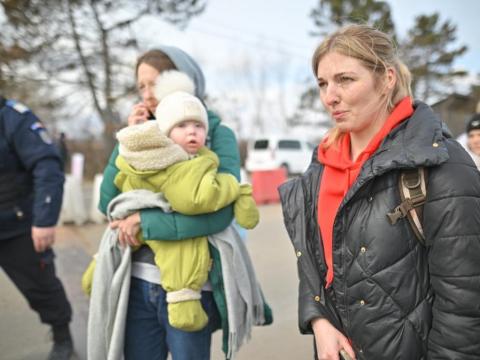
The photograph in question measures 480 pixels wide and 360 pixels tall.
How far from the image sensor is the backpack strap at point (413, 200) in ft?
3.96

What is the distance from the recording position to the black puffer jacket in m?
1.14

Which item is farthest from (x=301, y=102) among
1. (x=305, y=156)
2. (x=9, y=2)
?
(x=9, y=2)

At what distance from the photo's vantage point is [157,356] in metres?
1.86

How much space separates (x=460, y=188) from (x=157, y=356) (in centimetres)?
146

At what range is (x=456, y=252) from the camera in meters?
1.14

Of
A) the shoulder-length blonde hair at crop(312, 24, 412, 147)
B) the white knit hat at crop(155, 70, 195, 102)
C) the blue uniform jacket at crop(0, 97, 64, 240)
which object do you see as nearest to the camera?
the shoulder-length blonde hair at crop(312, 24, 412, 147)

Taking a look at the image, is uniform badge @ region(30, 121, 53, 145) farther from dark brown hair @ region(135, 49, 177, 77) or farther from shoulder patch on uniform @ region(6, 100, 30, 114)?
dark brown hair @ region(135, 49, 177, 77)

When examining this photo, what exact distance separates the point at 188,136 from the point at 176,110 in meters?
0.12

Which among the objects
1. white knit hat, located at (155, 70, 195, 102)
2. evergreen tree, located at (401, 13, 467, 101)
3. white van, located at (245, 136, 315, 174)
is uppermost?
evergreen tree, located at (401, 13, 467, 101)

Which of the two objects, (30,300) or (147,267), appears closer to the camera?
(147,267)

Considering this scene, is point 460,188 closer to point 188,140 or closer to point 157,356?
point 188,140

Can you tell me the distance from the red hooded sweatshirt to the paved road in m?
1.79

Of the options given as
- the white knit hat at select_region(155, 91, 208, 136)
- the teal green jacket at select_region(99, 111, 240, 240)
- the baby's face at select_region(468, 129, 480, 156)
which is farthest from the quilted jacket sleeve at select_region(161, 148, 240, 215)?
the baby's face at select_region(468, 129, 480, 156)

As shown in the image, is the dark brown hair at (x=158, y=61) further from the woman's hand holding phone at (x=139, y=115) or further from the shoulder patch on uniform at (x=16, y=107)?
the shoulder patch on uniform at (x=16, y=107)
